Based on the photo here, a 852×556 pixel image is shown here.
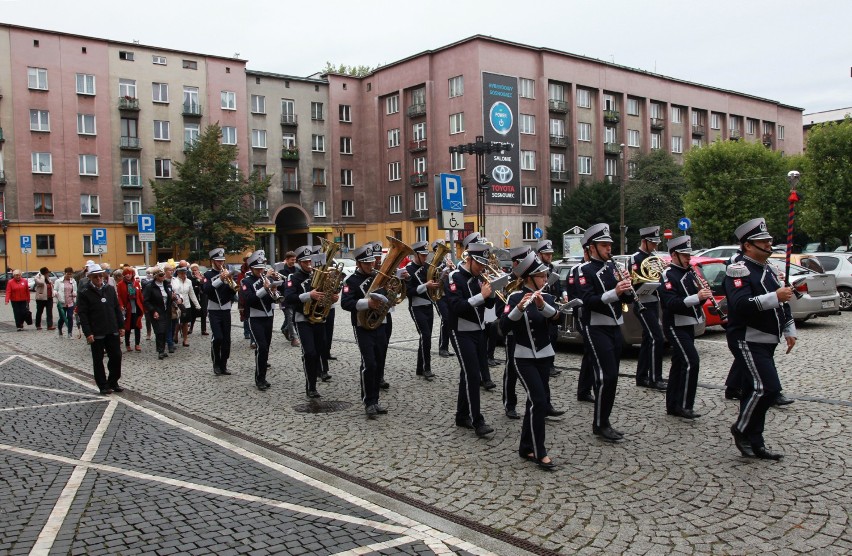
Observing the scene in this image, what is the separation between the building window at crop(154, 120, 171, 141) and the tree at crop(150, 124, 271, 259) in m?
3.33

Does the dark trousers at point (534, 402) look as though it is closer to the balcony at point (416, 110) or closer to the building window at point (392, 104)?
the balcony at point (416, 110)

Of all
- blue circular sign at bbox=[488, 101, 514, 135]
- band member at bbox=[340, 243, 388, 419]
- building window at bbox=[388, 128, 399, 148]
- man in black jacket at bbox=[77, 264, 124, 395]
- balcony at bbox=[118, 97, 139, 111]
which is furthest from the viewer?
building window at bbox=[388, 128, 399, 148]

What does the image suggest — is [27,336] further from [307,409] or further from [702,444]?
[702,444]

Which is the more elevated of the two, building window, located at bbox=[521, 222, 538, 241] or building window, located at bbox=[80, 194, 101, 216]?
building window, located at bbox=[80, 194, 101, 216]

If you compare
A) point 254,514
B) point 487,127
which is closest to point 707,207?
point 487,127

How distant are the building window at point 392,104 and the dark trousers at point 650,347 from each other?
2033 inches

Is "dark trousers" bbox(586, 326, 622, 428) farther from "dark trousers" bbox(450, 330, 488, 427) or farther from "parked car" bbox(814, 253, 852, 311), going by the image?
"parked car" bbox(814, 253, 852, 311)

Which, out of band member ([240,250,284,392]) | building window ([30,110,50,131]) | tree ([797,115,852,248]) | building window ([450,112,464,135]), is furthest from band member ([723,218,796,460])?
building window ([30,110,50,131])

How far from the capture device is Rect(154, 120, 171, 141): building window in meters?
53.9

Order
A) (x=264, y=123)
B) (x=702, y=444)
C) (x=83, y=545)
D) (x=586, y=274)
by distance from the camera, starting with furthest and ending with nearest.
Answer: (x=264, y=123) < (x=586, y=274) < (x=702, y=444) < (x=83, y=545)

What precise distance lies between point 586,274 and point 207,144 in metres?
46.8

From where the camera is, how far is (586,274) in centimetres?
806

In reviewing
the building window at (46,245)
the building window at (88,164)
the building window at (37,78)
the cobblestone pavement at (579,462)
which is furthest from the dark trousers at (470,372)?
the building window at (37,78)

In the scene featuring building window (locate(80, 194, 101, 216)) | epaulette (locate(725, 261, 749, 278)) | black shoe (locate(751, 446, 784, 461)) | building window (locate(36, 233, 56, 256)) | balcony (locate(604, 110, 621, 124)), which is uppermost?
balcony (locate(604, 110, 621, 124))
